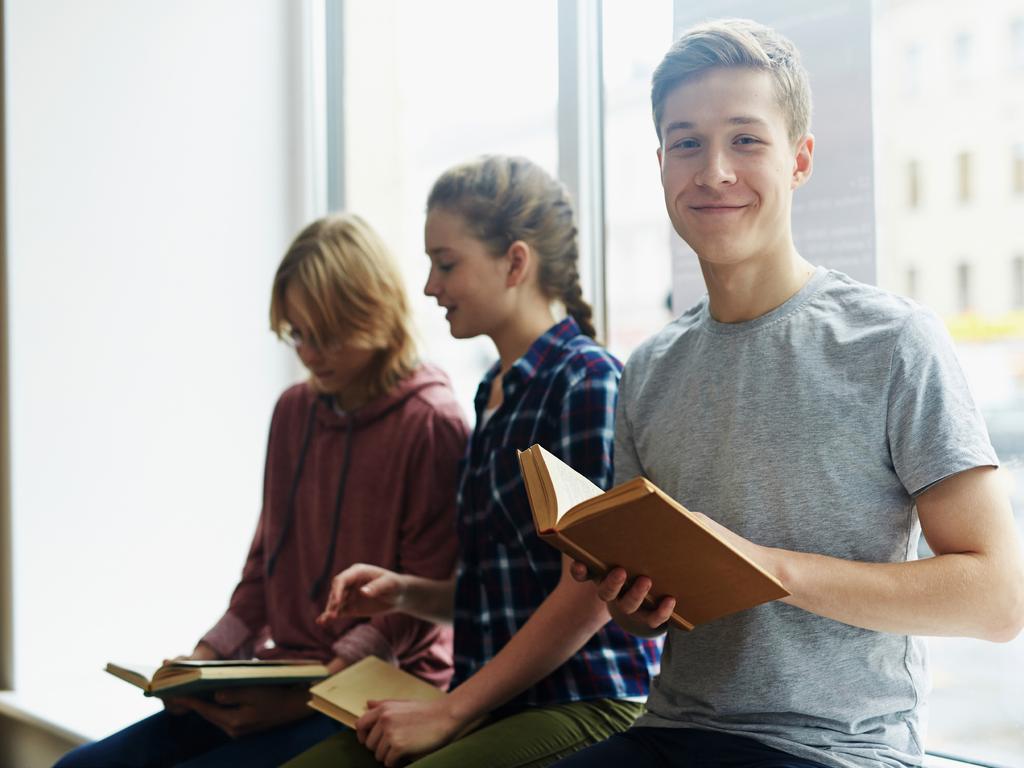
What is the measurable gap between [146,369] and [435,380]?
95 cm

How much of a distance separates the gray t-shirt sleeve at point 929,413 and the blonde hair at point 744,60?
0.29 m

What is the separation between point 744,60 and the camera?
3.82ft

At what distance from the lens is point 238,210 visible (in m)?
2.67

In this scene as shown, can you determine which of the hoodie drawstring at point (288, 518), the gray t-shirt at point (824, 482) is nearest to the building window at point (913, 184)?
the gray t-shirt at point (824, 482)

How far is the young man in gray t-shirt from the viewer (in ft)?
3.44

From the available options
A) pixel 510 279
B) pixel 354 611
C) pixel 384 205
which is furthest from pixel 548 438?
pixel 384 205

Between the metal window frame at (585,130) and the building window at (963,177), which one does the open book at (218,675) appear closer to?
the metal window frame at (585,130)

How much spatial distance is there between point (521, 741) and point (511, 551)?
0.99ft

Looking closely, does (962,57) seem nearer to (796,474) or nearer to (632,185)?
(632,185)

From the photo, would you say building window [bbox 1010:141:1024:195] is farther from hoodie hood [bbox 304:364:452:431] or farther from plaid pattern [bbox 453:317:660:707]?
hoodie hood [bbox 304:364:452:431]

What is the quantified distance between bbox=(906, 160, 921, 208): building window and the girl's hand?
1.05 metres

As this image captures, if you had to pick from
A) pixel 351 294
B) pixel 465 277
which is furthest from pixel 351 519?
pixel 465 277

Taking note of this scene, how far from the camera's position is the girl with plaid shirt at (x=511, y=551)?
141cm

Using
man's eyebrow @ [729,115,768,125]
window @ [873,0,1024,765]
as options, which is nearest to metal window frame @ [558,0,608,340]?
window @ [873,0,1024,765]
